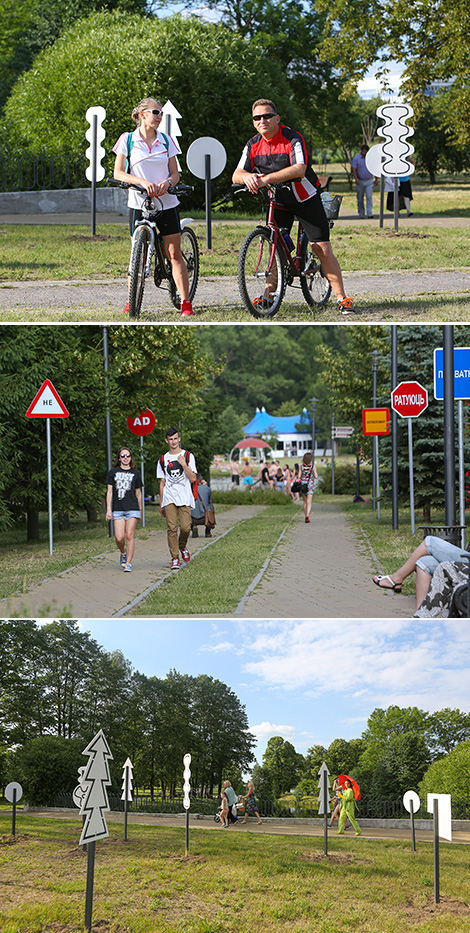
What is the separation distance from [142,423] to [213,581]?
4.90 meters

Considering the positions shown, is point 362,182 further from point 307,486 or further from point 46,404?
point 46,404

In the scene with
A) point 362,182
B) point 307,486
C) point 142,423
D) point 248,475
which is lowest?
point 307,486

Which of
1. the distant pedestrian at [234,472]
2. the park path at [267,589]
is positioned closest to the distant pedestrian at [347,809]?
the park path at [267,589]

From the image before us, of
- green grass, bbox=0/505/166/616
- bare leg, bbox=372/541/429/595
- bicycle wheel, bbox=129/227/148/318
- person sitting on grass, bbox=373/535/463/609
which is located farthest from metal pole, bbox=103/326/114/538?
person sitting on grass, bbox=373/535/463/609

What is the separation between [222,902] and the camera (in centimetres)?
728

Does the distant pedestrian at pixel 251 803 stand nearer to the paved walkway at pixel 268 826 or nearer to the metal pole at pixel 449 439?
the paved walkway at pixel 268 826

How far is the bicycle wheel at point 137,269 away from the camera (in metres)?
7.96

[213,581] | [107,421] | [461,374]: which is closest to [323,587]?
[213,581]

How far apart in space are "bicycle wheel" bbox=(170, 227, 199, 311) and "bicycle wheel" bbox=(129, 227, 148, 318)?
0.41 m

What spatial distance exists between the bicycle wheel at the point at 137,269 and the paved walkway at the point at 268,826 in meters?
4.39

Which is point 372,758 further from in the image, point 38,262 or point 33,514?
point 38,262

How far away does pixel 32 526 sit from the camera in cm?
1219

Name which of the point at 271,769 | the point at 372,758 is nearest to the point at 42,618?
the point at 271,769

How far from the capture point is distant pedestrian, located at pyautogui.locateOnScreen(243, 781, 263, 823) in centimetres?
796
